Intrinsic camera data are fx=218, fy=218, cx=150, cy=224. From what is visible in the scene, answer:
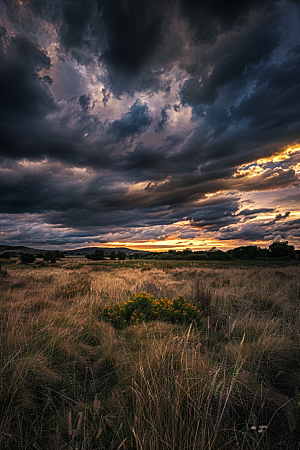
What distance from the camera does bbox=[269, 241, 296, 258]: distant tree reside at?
58375 mm

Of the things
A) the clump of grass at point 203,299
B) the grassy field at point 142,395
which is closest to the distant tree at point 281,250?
the clump of grass at point 203,299

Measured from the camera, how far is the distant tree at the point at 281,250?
192 ft

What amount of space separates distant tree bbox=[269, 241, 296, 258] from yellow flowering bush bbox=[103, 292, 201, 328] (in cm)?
6174

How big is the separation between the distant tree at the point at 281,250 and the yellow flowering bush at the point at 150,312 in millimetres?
61737

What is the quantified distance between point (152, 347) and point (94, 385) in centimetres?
93

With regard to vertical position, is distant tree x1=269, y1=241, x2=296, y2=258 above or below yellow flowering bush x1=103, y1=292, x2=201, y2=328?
above

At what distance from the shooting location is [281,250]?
59.8 meters

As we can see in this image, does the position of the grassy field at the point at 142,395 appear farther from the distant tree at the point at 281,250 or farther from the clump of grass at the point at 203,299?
the distant tree at the point at 281,250

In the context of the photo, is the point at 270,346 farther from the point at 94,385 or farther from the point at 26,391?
the point at 26,391

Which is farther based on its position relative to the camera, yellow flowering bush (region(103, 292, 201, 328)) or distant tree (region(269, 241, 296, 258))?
distant tree (region(269, 241, 296, 258))

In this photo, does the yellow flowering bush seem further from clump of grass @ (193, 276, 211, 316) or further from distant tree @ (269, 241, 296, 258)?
distant tree @ (269, 241, 296, 258)

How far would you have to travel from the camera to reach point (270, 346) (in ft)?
12.5

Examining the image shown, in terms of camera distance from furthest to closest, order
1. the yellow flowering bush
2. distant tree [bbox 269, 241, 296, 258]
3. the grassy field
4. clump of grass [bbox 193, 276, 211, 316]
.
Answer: distant tree [bbox 269, 241, 296, 258], clump of grass [bbox 193, 276, 211, 316], the yellow flowering bush, the grassy field

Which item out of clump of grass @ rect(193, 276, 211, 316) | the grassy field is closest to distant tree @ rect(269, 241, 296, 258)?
clump of grass @ rect(193, 276, 211, 316)
